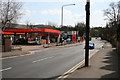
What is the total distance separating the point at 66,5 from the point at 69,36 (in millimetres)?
48478

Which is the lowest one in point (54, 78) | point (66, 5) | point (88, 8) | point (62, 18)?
point (54, 78)

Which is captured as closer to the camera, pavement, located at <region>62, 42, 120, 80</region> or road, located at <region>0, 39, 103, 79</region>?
pavement, located at <region>62, 42, 120, 80</region>

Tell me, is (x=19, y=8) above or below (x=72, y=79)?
above

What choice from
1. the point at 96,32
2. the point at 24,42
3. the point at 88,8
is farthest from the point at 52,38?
the point at 96,32

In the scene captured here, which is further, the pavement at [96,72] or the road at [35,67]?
the road at [35,67]

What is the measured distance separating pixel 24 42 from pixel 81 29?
65.7 m

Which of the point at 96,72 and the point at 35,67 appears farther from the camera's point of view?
the point at 35,67

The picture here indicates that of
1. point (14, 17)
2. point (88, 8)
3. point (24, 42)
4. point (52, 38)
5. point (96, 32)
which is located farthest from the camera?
point (96, 32)

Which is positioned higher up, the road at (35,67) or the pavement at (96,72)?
the pavement at (96,72)

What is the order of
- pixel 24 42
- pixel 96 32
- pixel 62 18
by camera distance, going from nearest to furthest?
pixel 62 18 < pixel 24 42 < pixel 96 32

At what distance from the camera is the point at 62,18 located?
3869cm

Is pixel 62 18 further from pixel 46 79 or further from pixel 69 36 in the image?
pixel 69 36

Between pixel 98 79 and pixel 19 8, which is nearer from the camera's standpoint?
pixel 98 79

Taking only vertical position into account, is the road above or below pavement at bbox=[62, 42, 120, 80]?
below
